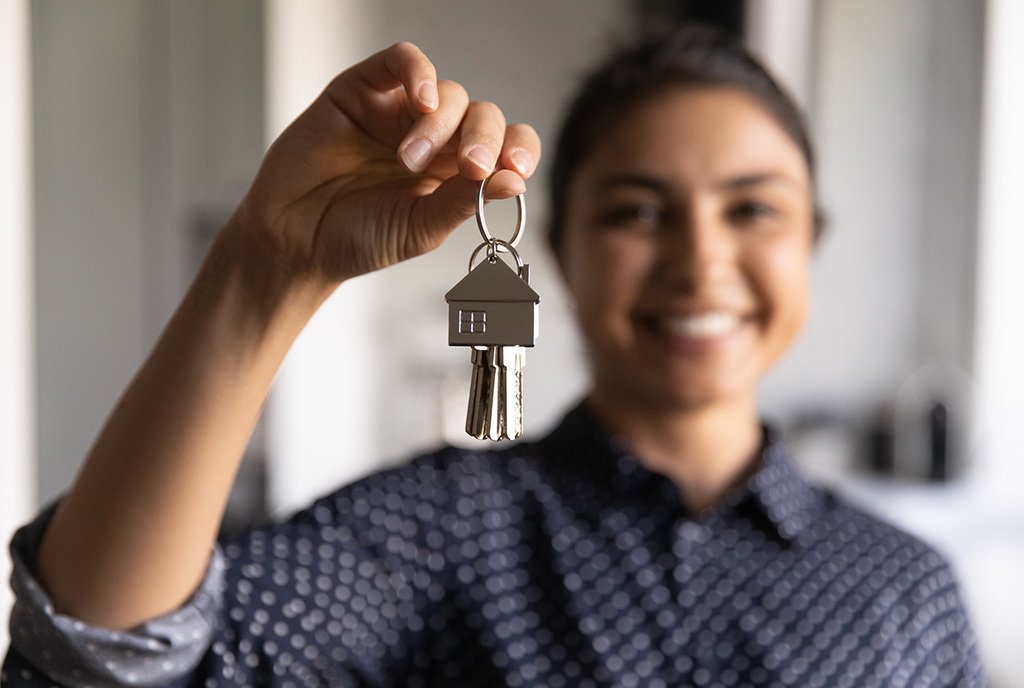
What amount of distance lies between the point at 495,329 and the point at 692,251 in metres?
0.41

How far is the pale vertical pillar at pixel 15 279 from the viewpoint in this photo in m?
1.01

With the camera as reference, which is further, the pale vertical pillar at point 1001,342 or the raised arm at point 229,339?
the pale vertical pillar at point 1001,342

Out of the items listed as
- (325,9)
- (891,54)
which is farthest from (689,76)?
(891,54)

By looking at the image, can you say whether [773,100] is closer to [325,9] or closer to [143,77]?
[143,77]

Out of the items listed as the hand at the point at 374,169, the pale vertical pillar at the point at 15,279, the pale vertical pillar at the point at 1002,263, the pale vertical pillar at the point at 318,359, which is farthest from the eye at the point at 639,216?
the pale vertical pillar at the point at 1002,263

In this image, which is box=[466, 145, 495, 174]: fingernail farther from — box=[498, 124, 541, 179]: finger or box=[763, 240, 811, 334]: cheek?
box=[763, 240, 811, 334]: cheek

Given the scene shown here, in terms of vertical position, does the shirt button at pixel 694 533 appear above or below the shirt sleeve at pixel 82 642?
below

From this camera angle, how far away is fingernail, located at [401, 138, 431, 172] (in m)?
0.50

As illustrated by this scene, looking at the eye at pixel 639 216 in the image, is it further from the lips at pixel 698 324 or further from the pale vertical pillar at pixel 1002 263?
the pale vertical pillar at pixel 1002 263

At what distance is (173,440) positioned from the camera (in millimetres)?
603

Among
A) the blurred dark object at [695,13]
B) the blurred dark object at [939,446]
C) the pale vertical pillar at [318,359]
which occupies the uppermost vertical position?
the blurred dark object at [695,13]

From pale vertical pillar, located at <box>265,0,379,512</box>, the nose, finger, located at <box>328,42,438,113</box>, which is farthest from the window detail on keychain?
pale vertical pillar, located at <box>265,0,379,512</box>

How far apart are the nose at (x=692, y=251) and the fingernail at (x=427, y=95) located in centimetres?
40

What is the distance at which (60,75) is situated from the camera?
111 centimetres
